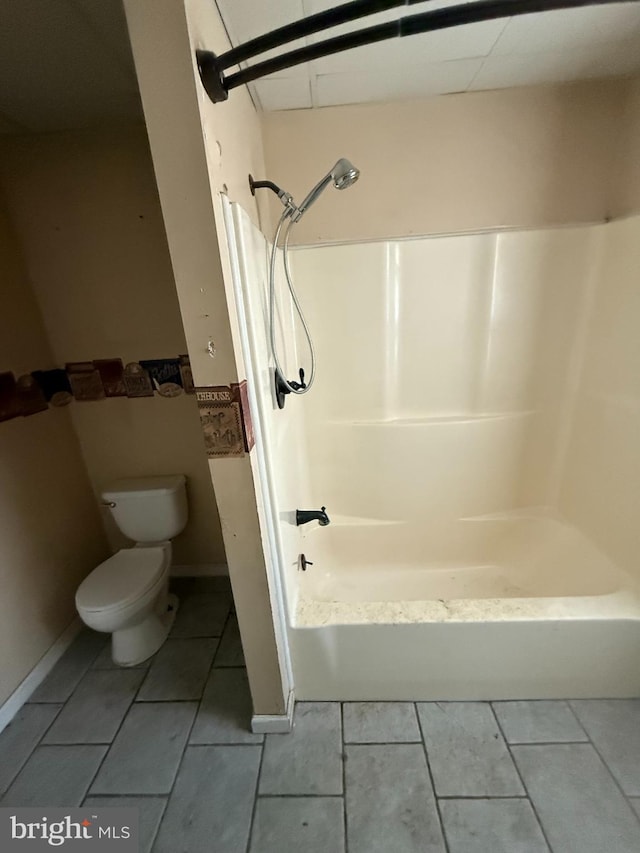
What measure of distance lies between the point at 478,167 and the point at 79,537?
2.46 m

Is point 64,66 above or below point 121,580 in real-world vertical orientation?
above

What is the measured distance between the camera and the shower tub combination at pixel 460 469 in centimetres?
126

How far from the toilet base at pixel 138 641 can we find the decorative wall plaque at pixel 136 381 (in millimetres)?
1004

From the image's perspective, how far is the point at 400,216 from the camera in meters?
1.62

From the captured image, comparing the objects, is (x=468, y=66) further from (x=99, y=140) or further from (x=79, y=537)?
(x=79, y=537)

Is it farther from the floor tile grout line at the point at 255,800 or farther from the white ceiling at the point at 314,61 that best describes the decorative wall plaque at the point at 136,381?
the floor tile grout line at the point at 255,800

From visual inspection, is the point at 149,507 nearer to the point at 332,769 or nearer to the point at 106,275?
the point at 106,275

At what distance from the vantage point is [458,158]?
155cm

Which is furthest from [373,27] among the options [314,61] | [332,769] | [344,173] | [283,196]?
[332,769]

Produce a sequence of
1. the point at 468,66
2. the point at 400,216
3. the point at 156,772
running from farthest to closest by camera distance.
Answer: the point at 400,216, the point at 468,66, the point at 156,772

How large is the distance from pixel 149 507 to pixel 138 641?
1.85ft

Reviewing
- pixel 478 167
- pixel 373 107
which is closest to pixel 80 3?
pixel 373 107

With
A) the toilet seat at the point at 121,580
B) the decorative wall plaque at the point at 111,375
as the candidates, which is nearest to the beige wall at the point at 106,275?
the decorative wall plaque at the point at 111,375

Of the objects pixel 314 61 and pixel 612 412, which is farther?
pixel 612 412
